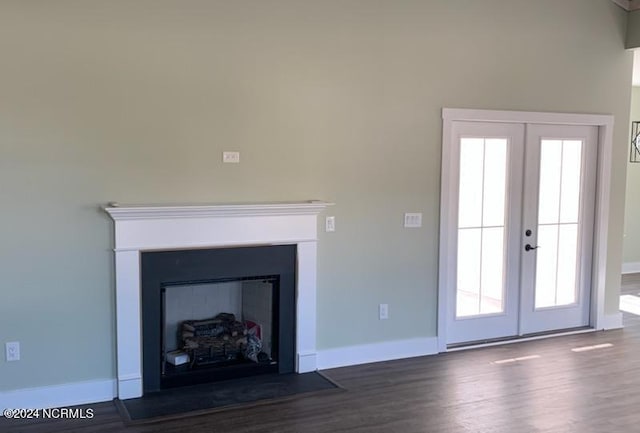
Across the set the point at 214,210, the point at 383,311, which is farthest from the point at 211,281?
the point at 383,311

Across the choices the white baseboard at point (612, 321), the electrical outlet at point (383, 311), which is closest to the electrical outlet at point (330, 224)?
the electrical outlet at point (383, 311)

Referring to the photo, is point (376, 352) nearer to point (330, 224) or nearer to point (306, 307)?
point (306, 307)

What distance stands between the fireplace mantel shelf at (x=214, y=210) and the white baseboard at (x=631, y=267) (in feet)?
19.6

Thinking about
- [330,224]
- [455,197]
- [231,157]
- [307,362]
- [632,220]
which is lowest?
[307,362]

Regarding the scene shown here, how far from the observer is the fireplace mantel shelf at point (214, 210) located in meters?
3.91

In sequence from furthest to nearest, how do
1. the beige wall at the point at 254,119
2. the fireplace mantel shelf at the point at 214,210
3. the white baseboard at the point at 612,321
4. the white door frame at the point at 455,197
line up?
1. the white baseboard at the point at 612,321
2. the white door frame at the point at 455,197
3. the fireplace mantel shelf at the point at 214,210
4. the beige wall at the point at 254,119

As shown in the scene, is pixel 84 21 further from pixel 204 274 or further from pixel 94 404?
pixel 94 404

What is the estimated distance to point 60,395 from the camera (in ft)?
12.9

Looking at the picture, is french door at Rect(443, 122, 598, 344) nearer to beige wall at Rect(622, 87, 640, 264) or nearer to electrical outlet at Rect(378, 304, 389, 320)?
electrical outlet at Rect(378, 304, 389, 320)

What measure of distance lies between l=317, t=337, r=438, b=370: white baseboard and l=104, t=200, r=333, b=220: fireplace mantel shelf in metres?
1.13

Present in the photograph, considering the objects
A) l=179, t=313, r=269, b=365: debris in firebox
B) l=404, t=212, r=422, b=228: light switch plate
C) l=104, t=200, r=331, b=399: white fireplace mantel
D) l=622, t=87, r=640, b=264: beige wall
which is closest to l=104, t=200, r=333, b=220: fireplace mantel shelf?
l=104, t=200, r=331, b=399: white fireplace mantel

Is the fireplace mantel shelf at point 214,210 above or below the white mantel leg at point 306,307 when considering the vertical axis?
above

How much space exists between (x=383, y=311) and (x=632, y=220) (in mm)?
5473

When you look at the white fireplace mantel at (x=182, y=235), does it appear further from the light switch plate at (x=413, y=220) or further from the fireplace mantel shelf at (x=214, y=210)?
the light switch plate at (x=413, y=220)
